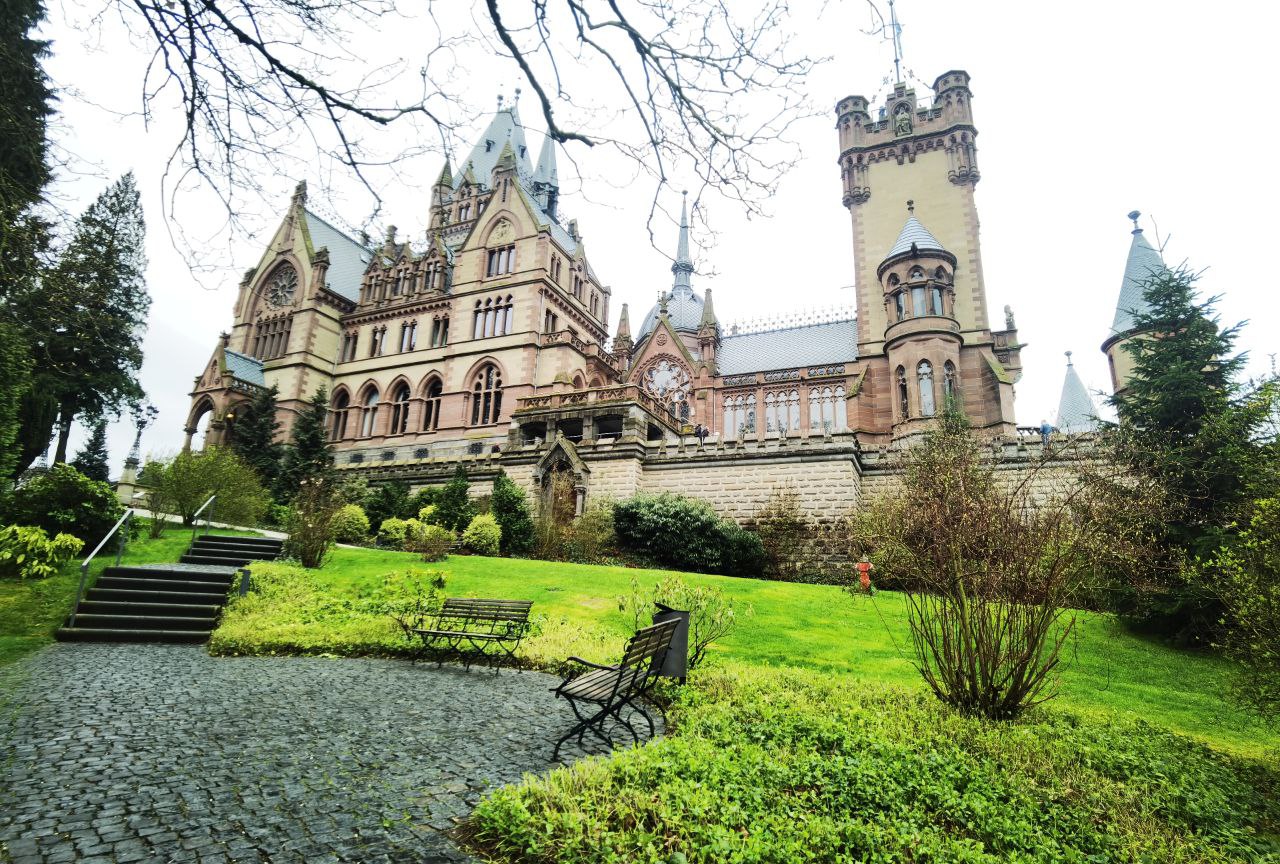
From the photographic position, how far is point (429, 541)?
17578 mm

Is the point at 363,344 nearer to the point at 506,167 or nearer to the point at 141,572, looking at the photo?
the point at 506,167

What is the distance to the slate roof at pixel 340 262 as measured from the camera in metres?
37.8

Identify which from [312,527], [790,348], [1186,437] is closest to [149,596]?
[312,527]

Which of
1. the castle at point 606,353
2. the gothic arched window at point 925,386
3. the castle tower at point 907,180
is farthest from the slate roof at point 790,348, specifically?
the gothic arched window at point 925,386

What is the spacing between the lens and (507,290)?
32.2 metres

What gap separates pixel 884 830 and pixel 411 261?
3873 centimetres

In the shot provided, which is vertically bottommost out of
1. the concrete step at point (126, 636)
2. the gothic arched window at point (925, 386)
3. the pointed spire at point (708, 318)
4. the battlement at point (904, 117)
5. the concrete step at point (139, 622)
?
the concrete step at point (126, 636)

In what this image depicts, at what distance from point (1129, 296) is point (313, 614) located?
2898 centimetres

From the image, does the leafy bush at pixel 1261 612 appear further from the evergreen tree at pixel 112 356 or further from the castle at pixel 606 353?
the evergreen tree at pixel 112 356

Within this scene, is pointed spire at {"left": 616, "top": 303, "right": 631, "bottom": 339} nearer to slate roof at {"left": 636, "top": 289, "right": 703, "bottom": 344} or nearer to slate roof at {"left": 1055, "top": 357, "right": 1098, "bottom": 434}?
slate roof at {"left": 636, "top": 289, "right": 703, "bottom": 344}

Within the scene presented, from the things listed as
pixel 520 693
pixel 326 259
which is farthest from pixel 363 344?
pixel 520 693

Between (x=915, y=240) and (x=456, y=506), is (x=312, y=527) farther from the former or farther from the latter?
(x=915, y=240)

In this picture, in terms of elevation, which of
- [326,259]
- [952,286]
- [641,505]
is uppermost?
[326,259]

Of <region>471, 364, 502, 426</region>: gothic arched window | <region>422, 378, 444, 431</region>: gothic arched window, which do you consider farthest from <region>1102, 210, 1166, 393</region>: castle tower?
<region>422, 378, 444, 431</region>: gothic arched window
